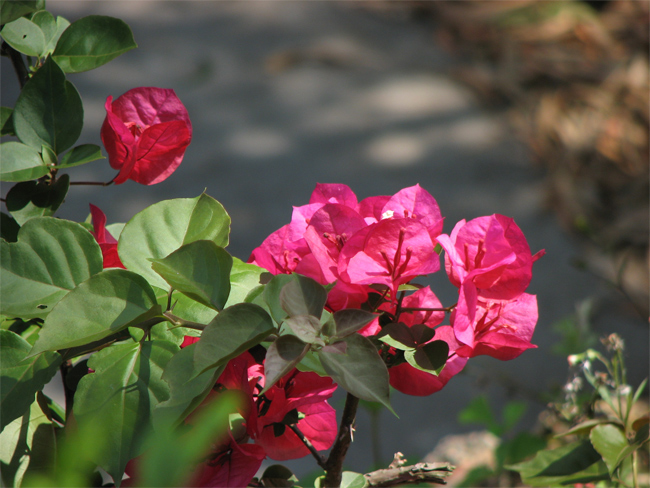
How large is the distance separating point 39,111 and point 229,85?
1.66 m

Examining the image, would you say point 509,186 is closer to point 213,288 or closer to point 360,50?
point 360,50

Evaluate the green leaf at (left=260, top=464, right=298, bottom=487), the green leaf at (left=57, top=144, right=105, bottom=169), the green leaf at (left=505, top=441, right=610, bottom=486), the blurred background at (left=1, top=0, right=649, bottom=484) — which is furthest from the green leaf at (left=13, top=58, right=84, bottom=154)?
the blurred background at (left=1, top=0, right=649, bottom=484)

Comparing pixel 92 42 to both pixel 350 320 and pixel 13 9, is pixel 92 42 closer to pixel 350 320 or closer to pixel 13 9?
pixel 13 9

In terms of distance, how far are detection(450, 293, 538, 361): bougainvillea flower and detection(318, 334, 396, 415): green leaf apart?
54 millimetres

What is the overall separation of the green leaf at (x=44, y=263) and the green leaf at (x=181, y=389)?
0.08 m

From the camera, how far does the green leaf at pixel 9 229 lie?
37cm

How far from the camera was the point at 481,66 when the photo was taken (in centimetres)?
199

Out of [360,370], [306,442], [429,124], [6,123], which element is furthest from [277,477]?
[429,124]

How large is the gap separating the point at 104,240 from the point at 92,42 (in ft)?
0.41

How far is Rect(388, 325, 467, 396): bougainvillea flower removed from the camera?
0.30 metres

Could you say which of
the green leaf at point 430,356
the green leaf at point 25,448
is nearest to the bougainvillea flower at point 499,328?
the green leaf at point 430,356

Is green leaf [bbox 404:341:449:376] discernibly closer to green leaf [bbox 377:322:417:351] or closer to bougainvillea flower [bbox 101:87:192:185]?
green leaf [bbox 377:322:417:351]

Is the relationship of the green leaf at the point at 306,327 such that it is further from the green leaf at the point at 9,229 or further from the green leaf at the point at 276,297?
the green leaf at the point at 9,229

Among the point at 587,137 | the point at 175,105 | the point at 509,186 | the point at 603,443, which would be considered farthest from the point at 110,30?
the point at 587,137
